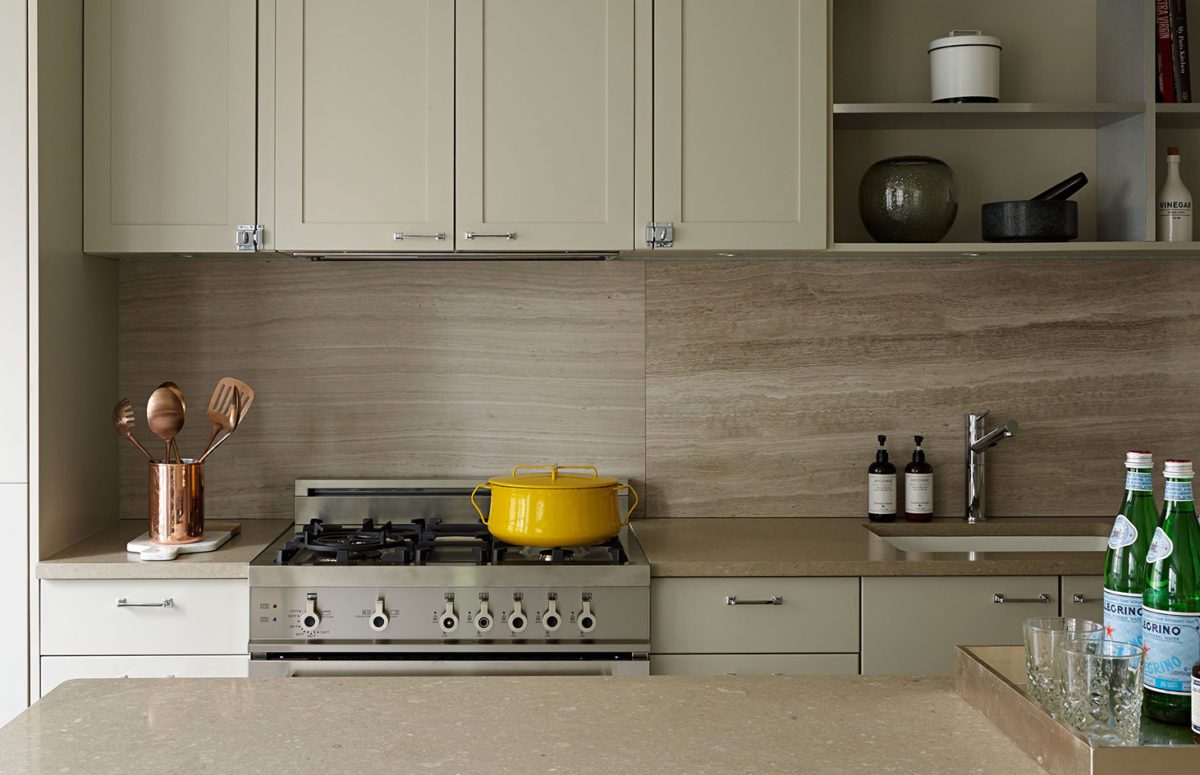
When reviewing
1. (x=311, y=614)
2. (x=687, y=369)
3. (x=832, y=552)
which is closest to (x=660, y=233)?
(x=687, y=369)

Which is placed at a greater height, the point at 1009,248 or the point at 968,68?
the point at 968,68

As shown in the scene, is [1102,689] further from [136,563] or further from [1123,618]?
[136,563]

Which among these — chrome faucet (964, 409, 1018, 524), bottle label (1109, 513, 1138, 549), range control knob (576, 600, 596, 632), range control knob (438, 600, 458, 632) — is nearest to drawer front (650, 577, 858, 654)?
range control knob (576, 600, 596, 632)

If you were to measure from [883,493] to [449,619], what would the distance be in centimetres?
121

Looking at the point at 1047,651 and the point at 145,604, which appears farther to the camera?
the point at 145,604

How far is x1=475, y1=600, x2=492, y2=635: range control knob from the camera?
2.44 metres

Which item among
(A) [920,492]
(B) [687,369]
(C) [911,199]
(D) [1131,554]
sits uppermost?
(C) [911,199]

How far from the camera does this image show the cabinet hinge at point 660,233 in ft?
8.91

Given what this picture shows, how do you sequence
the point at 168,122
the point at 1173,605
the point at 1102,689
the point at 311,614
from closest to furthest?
the point at 1102,689 < the point at 1173,605 < the point at 311,614 < the point at 168,122

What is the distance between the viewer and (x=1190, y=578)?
4.14ft

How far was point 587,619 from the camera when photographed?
2.46 m

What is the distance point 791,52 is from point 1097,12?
950 millimetres

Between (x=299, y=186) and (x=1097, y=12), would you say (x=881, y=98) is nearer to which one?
(x=1097, y=12)

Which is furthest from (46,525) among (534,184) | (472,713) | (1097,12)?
(1097,12)
